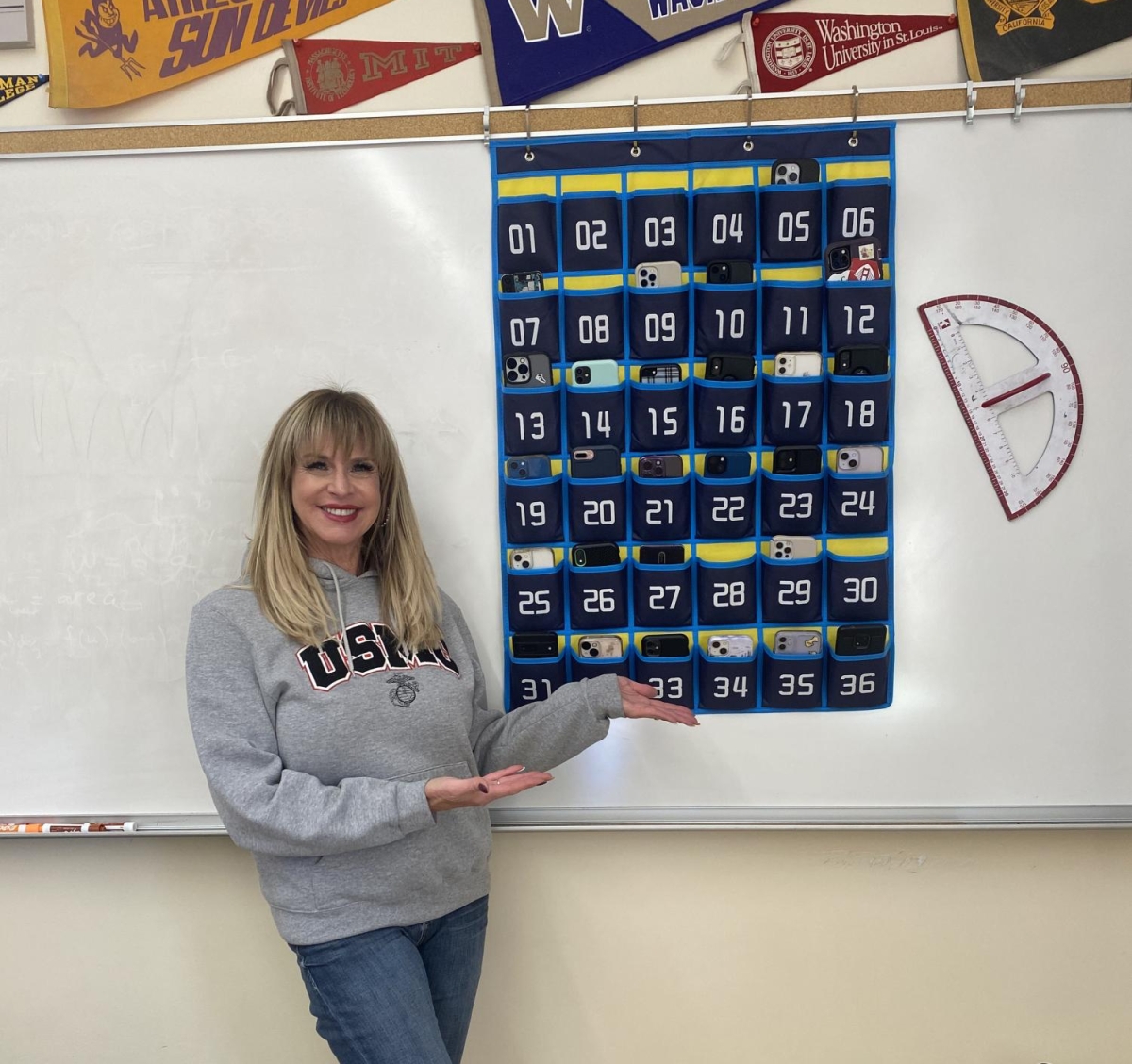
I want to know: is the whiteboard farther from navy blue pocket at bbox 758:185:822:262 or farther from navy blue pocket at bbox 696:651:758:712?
navy blue pocket at bbox 758:185:822:262

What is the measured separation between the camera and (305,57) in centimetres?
142

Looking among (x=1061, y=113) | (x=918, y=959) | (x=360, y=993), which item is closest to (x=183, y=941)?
(x=360, y=993)

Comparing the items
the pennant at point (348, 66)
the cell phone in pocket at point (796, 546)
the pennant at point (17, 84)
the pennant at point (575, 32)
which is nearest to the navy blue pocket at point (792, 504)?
the cell phone in pocket at point (796, 546)

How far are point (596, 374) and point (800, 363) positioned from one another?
316mm

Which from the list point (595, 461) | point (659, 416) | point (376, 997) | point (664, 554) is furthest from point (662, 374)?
point (376, 997)

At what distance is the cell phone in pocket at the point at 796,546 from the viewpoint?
4.59ft

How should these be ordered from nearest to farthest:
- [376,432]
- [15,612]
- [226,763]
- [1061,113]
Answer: [226,763], [376,432], [1061,113], [15,612]

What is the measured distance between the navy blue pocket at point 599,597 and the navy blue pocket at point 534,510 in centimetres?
7

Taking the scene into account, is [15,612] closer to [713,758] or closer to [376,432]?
[376,432]

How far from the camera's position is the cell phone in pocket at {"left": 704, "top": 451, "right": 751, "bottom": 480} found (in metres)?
1.38

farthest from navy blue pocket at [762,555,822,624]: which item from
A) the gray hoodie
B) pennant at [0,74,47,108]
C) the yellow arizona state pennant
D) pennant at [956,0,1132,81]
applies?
pennant at [0,74,47,108]

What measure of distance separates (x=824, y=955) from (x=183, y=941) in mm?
1095

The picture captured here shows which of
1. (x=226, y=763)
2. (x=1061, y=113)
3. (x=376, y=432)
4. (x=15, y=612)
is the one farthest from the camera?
(x=15, y=612)

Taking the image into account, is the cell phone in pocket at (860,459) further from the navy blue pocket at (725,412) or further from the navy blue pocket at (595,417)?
the navy blue pocket at (595,417)
